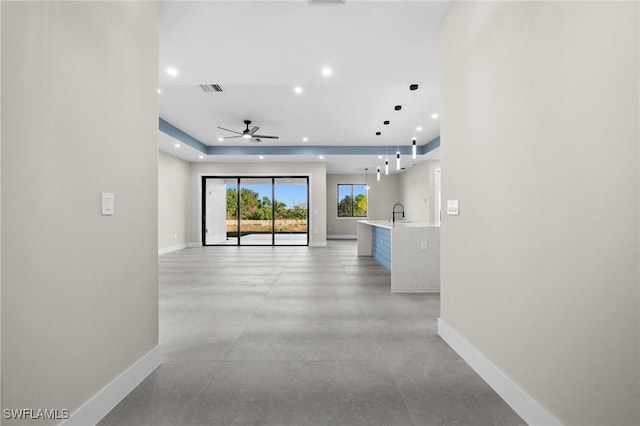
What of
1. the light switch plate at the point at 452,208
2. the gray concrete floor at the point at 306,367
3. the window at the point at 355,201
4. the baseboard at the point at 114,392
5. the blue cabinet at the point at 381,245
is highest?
the window at the point at 355,201

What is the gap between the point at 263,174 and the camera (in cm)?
928

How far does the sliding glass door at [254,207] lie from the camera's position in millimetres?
9453

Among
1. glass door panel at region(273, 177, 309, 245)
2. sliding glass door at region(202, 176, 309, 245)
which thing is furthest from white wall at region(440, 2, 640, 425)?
sliding glass door at region(202, 176, 309, 245)

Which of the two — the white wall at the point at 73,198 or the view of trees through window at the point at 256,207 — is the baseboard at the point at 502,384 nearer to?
the white wall at the point at 73,198

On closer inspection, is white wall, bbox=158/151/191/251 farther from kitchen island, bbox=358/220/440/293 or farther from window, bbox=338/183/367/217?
kitchen island, bbox=358/220/440/293

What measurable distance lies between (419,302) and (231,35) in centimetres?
335

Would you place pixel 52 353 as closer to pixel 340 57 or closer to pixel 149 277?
pixel 149 277

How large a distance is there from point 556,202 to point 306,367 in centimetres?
168

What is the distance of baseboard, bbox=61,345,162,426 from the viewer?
4.44ft

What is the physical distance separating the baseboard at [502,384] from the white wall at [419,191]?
7.12m

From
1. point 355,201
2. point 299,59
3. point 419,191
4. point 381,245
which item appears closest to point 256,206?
point 355,201

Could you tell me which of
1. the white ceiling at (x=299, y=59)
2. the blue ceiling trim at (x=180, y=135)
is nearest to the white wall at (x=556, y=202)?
the white ceiling at (x=299, y=59)

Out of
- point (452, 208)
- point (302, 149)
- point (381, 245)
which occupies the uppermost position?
point (302, 149)

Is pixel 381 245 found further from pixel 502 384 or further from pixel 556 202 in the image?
pixel 556 202
